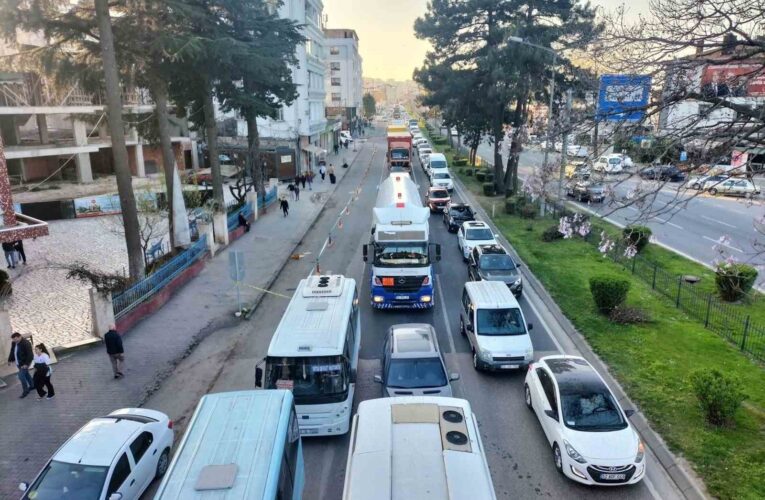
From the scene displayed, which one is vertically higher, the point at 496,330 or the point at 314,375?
the point at 314,375

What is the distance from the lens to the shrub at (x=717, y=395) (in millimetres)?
10516

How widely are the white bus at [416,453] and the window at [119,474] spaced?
150 inches

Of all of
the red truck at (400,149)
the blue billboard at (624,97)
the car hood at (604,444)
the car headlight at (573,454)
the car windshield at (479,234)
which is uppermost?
the blue billboard at (624,97)

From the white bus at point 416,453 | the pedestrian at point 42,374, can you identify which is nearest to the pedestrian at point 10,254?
the pedestrian at point 42,374

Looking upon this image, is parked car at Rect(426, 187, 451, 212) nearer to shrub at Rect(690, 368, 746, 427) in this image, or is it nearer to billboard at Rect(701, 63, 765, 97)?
shrub at Rect(690, 368, 746, 427)

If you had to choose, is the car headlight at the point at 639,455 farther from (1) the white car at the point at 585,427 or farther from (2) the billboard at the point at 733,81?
(2) the billboard at the point at 733,81

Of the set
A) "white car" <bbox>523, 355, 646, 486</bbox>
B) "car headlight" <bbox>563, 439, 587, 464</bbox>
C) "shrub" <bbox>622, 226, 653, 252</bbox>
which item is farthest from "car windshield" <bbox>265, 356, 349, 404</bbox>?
"shrub" <bbox>622, 226, 653, 252</bbox>

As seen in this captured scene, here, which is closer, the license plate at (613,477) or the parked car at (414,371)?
the license plate at (613,477)

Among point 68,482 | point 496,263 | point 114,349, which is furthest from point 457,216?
point 68,482

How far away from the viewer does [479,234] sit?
23.5 m

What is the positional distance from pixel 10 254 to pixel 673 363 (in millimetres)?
24203

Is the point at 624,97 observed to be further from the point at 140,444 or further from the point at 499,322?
the point at 140,444

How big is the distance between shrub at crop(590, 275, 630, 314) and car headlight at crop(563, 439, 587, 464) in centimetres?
802

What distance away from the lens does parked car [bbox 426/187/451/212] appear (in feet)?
114
